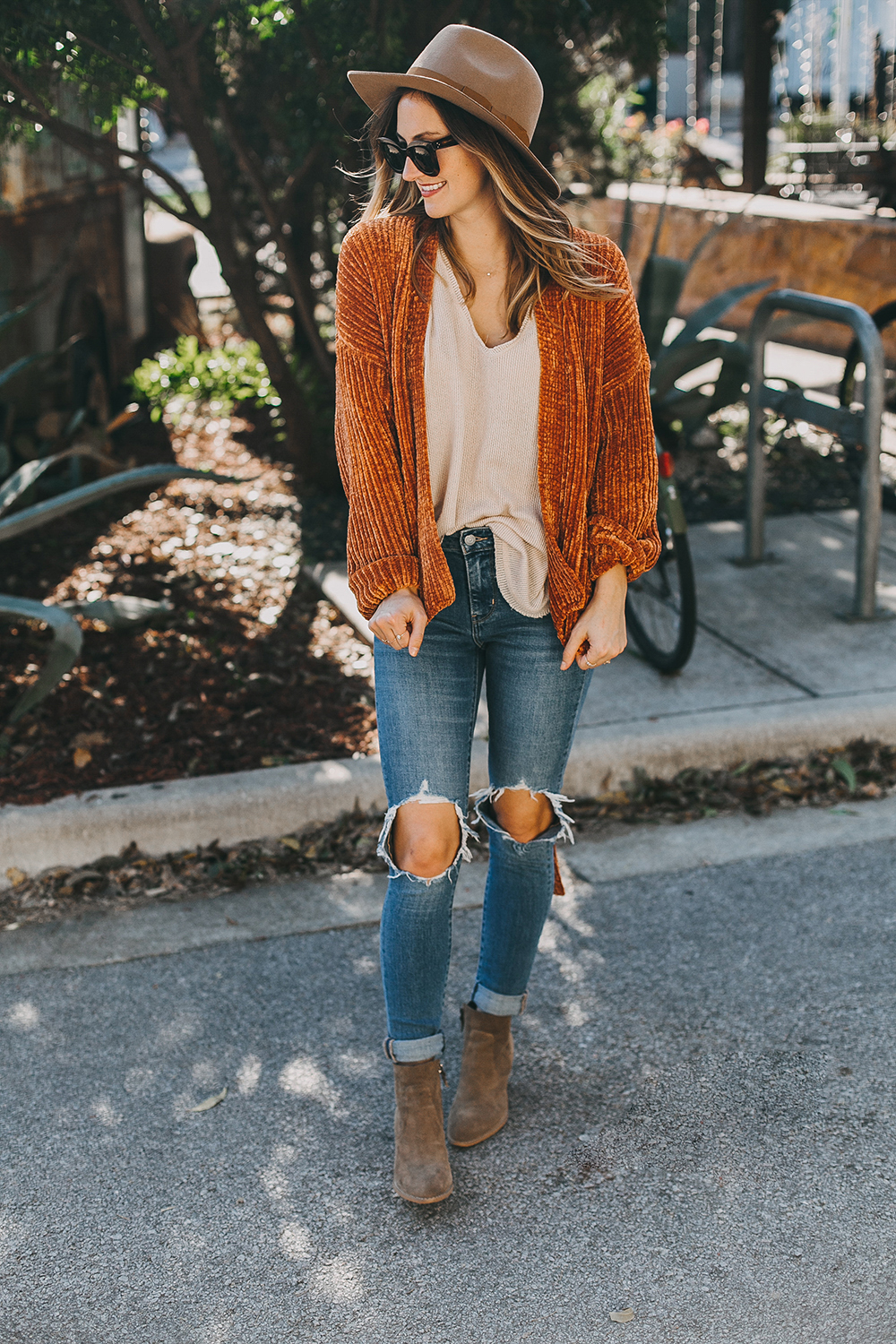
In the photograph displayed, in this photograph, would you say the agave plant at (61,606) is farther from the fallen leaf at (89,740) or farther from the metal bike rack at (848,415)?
the metal bike rack at (848,415)

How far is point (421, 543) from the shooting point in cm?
228

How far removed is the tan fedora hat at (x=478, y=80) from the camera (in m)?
2.14

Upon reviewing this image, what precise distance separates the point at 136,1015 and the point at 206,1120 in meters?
0.45

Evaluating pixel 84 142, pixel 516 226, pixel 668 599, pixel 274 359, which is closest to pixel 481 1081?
pixel 516 226

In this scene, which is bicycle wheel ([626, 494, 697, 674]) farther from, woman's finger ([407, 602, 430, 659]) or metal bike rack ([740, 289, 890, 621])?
woman's finger ([407, 602, 430, 659])

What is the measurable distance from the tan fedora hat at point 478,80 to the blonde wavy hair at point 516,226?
3cm

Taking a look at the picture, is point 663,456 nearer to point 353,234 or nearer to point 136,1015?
point 353,234

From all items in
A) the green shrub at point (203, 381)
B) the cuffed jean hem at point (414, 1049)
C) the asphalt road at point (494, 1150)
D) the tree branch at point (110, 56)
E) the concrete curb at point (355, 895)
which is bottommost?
the asphalt road at point (494, 1150)

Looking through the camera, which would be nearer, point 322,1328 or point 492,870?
point 322,1328

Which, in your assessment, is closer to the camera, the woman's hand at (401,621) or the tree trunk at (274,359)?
the woman's hand at (401,621)

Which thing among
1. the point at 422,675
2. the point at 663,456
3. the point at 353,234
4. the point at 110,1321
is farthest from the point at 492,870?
the point at 663,456

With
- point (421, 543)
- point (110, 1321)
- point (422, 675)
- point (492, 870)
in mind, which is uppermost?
point (421, 543)

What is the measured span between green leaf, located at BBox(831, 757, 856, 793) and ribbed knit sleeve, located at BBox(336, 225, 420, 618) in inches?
88.0

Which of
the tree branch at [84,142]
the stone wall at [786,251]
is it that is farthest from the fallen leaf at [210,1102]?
the stone wall at [786,251]
